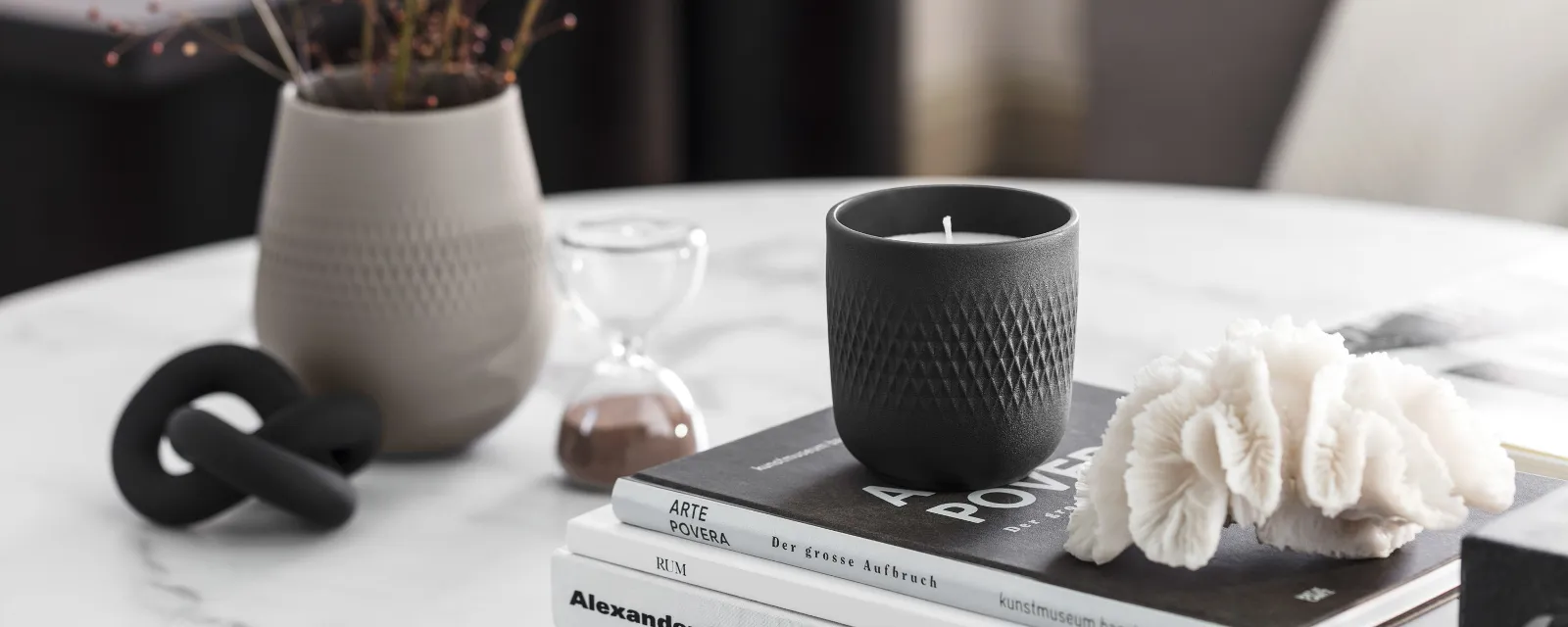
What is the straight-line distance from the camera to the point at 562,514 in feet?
2.46

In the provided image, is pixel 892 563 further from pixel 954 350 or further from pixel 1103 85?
pixel 1103 85

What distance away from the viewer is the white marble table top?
680mm

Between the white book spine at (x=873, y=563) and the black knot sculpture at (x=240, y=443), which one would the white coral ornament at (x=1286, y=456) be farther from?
the black knot sculpture at (x=240, y=443)

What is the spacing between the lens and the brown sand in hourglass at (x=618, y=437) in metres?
0.77

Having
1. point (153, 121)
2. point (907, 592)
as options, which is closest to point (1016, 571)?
point (907, 592)

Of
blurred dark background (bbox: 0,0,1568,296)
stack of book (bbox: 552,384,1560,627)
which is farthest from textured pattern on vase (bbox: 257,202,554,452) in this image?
blurred dark background (bbox: 0,0,1568,296)

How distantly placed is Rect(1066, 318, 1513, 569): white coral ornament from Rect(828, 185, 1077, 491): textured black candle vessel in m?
0.07

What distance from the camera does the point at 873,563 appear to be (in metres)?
0.52

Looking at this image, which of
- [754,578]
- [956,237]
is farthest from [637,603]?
[956,237]

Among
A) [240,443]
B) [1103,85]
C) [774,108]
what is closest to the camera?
[240,443]

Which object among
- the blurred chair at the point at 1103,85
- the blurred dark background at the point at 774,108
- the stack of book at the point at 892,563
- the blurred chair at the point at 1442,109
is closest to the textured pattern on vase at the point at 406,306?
the stack of book at the point at 892,563

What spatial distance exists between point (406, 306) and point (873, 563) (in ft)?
1.14

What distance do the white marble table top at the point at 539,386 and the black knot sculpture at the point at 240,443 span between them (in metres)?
0.02

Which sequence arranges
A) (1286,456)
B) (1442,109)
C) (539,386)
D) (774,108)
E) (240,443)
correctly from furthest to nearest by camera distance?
(774,108) → (1442,109) → (539,386) → (240,443) → (1286,456)
